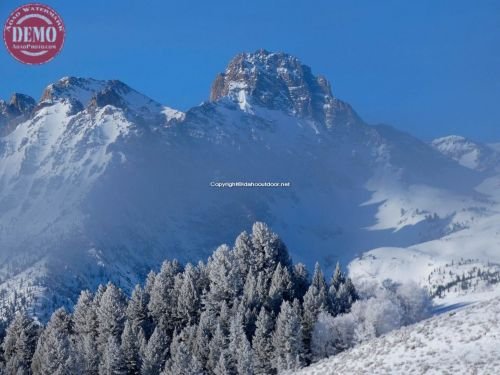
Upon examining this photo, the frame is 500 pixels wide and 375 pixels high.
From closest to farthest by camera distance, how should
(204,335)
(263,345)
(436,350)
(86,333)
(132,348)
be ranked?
(436,350) < (263,345) < (204,335) < (132,348) < (86,333)

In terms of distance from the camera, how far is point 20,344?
107m

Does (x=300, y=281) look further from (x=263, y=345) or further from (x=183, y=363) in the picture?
(x=183, y=363)

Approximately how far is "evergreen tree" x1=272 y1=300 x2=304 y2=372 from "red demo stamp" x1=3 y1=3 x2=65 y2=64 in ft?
149

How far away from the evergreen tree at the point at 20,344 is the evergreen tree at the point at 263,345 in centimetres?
3358

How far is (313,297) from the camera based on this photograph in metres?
104

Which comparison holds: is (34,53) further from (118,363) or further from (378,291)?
(378,291)

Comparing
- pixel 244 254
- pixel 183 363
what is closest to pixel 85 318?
pixel 244 254

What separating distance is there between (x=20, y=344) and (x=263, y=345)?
38320 millimetres

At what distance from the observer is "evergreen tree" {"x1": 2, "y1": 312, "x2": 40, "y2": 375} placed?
102312 mm

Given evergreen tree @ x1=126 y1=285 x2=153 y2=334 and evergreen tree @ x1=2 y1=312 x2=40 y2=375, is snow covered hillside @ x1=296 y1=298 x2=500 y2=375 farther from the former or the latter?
evergreen tree @ x1=2 y1=312 x2=40 y2=375

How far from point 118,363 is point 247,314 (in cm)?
1897

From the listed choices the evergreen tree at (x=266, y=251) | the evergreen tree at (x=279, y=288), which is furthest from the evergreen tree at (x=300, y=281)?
the evergreen tree at (x=266, y=251)

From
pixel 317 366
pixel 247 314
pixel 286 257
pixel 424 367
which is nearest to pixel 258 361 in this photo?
pixel 247 314

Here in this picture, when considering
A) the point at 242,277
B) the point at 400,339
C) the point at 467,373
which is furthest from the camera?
the point at 242,277
